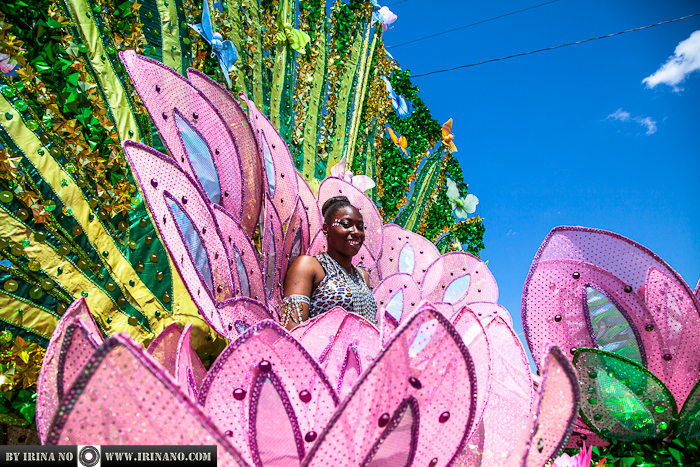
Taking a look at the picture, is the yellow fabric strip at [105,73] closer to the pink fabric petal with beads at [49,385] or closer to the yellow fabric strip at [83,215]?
the yellow fabric strip at [83,215]

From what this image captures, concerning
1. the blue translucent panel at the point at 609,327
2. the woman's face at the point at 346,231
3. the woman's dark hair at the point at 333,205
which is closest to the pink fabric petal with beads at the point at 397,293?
the woman's face at the point at 346,231

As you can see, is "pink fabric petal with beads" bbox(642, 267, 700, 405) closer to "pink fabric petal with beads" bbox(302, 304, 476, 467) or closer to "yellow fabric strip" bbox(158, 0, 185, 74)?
"pink fabric petal with beads" bbox(302, 304, 476, 467)

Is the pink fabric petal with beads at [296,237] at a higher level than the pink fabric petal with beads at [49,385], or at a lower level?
higher

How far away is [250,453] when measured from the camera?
0.30 meters

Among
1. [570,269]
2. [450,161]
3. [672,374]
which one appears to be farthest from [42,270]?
[450,161]

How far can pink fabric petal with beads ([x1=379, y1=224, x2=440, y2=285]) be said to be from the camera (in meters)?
1.18

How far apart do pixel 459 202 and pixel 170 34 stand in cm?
141

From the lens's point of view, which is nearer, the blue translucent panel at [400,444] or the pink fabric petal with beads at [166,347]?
the blue translucent panel at [400,444]

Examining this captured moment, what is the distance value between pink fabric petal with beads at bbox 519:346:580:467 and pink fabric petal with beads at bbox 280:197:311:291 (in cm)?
58

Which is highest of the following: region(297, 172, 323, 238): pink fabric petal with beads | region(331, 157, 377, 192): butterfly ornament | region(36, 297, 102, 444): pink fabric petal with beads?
region(331, 157, 377, 192): butterfly ornament

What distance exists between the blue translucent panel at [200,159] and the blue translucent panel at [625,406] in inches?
22.6

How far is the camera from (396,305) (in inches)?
39.6

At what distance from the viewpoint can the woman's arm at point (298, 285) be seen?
853mm

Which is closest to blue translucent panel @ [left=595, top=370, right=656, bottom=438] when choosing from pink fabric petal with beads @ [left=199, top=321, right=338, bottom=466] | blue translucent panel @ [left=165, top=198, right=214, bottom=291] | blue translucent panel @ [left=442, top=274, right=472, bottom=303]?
pink fabric petal with beads @ [left=199, top=321, right=338, bottom=466]
